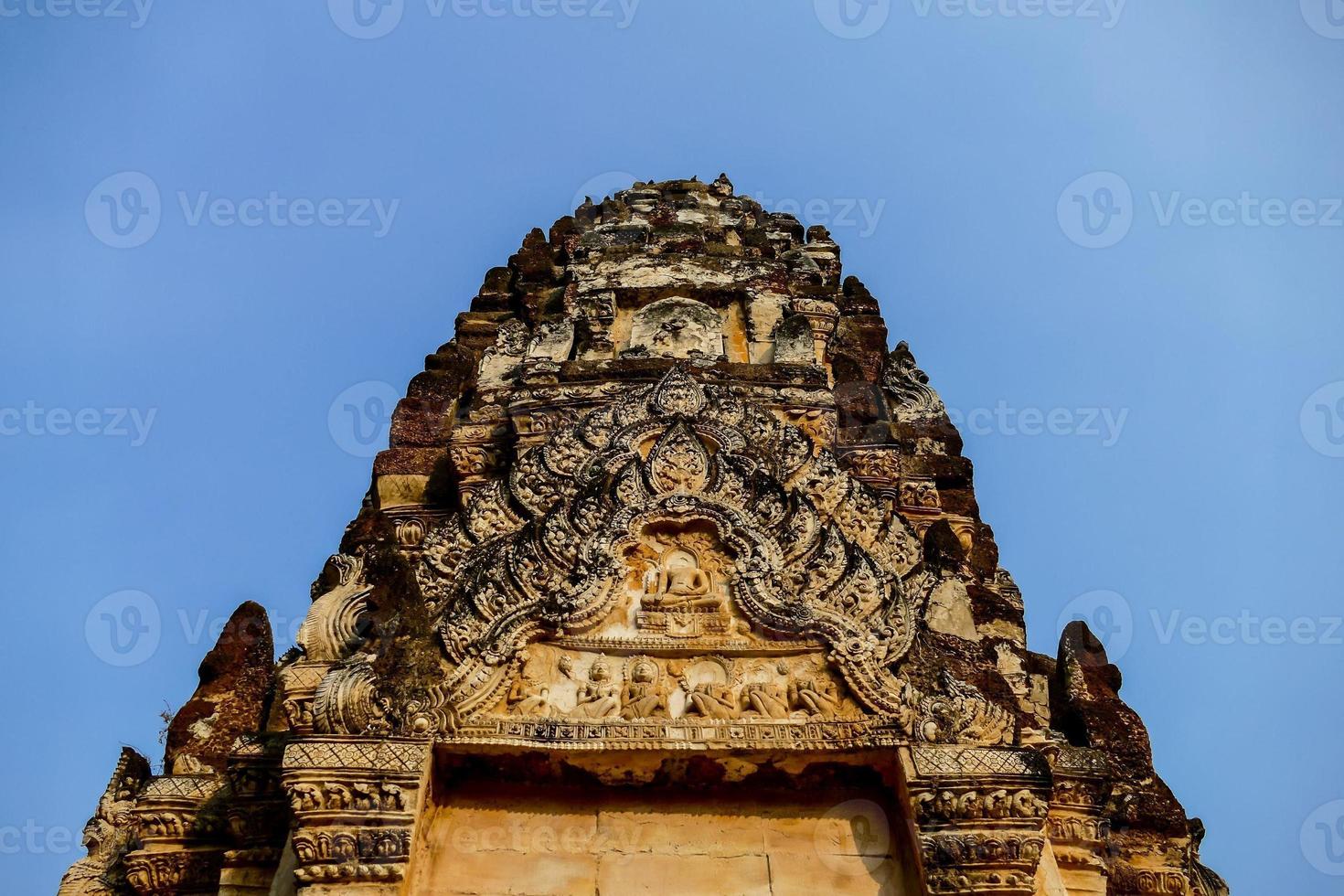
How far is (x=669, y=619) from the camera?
25.4 ft

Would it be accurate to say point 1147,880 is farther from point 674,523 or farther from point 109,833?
point 109,833

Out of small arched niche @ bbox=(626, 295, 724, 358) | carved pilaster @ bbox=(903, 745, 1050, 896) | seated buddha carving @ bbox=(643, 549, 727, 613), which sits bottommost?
carved pilaster @ bbox=(903, 745, 1050, 896)

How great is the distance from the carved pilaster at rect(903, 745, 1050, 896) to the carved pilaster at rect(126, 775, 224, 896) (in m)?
4.42

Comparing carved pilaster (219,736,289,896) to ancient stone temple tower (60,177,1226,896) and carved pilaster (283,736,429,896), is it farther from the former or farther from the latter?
carved pilaster (283,736,429,896)

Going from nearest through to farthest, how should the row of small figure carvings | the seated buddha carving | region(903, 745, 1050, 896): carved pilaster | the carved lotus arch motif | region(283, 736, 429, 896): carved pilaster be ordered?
1. region(283, 736, 429, 896): carved pilaster
2. region(903, 745, 1050, 896): carved pilaster
3. the row of small figure carvings
4. the carved lotus arch motif
5. the seated buddha carving

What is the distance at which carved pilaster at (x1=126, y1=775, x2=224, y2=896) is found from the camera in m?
7.66

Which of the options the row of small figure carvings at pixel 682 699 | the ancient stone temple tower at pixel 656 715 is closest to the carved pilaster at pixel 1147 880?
the ancient stone temple tower at pixel 656 715

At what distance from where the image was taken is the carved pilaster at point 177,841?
25.1 ft

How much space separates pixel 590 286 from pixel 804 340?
246 cm

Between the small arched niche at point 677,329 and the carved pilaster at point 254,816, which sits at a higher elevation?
the small arched niche at point 677,329

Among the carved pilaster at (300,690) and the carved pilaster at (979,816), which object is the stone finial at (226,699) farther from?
the carved pilaster at (979,816)

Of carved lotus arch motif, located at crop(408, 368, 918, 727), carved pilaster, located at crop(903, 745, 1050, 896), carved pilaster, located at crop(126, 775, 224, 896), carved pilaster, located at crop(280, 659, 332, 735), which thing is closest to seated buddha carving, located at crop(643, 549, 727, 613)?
carved lotus arch motif, located at crop(408, 368, 918, 727)

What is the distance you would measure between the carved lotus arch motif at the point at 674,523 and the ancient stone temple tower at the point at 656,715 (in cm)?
2

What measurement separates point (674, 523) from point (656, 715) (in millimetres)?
1434
